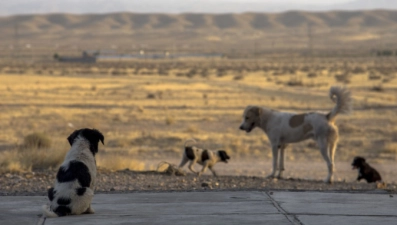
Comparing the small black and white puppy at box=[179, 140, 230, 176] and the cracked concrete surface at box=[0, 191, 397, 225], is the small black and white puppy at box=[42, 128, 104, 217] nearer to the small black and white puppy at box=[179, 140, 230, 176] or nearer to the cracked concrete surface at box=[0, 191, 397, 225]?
the cracked concrete surface at box=[0, 191, 397, 225]

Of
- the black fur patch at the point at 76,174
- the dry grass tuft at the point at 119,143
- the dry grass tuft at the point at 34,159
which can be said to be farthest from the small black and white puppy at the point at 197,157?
the black fur patch at the point at 76,174

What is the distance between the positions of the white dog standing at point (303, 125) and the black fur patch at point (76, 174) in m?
7.57

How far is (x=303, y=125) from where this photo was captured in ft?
54.9

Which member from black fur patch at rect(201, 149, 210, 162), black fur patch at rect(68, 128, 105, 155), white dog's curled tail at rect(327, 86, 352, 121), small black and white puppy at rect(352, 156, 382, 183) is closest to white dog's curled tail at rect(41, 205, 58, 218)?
black fur patch at rect(68, 128, 105, 155)

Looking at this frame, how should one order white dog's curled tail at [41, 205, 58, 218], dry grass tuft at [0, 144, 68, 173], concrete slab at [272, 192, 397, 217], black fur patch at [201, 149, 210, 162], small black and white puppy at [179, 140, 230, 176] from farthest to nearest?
black fur patch at [201, 149, 210, 162], small black and white puppy at [179, 140, 230, 176], dry grass tuft at [0, 144, 68, 173], concrete slab at [272, 192, 397, 217], white dog's curled tail at [41, 205, 58, 218]

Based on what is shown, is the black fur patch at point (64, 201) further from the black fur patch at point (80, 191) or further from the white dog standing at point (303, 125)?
the white dog standing at point (303, 125)

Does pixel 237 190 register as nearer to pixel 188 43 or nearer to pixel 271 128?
pixel 271 128

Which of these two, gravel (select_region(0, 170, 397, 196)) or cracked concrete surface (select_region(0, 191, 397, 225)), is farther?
gravel (select_region(0, 170, 397, 196))

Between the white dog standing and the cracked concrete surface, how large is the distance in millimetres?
4869

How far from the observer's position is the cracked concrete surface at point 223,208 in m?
9.18

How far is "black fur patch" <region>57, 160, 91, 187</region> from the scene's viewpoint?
9258 mm

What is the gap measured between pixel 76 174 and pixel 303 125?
8.28 metres

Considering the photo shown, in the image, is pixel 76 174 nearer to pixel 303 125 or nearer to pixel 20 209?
pixel 20 209

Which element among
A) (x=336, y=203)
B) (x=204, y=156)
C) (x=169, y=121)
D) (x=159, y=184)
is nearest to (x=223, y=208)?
(x=336, y=203)
